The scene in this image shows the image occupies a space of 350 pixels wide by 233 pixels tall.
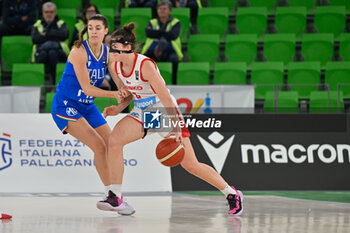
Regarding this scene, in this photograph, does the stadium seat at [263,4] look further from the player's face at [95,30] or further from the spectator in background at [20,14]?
the player's face at [95,30]

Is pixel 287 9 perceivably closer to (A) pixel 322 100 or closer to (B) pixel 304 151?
(A) pixel 322 100

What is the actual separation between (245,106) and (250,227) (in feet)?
14.8

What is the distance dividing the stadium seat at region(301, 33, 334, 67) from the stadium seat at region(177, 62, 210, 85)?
7.69ft

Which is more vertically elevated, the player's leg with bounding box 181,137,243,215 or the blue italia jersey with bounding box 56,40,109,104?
the blue italia jersey with bounding box 56,40,109,104

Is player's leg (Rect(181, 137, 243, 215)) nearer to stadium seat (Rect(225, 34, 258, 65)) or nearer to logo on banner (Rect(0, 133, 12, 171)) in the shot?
logo on banner (Rect(0, 133, 12, 171))

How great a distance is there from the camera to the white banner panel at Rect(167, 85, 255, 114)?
34.6 ft

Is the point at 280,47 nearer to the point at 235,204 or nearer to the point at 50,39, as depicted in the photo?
the point at 50,39

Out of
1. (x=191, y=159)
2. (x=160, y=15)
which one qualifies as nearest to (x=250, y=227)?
(x=191, y=159)

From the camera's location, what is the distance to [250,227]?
20.6 feet

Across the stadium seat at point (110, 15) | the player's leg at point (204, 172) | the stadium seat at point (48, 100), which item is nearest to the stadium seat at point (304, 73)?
the stadium seat at point (110, 15)

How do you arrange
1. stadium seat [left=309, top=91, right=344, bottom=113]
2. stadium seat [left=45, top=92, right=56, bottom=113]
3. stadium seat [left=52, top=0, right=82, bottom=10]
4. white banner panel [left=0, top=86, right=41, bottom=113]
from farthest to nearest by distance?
stadium seat [left=52, top=0, right=82, bottom=10] < stadium seat [left=45, top=92, right=56, bottom=113] < white banner panel [left=0, top=86, right=41, bottom=113] < stadium seat [left=309, top=91, right=344, bottom=113]

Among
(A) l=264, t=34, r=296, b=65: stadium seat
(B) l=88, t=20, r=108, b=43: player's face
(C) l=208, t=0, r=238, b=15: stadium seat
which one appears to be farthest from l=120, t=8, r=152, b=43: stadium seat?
(B) l=88, t=20, r=108, b=43: player's face

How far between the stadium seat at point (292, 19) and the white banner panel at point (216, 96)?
4.00m

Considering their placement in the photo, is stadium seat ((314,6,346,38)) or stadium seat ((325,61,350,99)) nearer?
stadium seat ((325,61,350,99))
